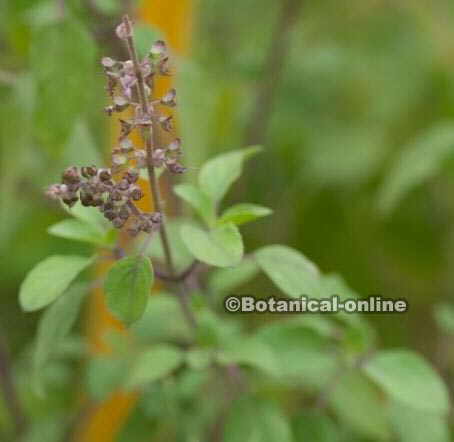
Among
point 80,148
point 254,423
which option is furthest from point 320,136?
point 254,423

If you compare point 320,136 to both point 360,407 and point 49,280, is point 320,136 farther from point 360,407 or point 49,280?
point 49,280

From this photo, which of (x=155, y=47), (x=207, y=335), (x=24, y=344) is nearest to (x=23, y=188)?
(x=24, y=344)

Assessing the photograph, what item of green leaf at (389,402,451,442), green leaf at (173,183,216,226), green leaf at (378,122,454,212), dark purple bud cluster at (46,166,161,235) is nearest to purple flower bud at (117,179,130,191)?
dark purple bud cluster at (46,166,161,235)

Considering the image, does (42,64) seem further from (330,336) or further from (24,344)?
(24,344)

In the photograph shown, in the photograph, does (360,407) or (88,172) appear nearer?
(88,172)

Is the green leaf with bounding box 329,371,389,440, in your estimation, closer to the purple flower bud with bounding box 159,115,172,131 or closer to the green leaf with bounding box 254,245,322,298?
the green leaf with bounding box 254,245,322,298
